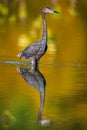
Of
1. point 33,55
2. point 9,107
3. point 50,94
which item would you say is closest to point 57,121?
point 9,107

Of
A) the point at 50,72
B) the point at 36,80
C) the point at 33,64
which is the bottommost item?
the point at 33,64

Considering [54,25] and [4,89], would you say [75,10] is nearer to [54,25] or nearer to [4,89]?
[54,25]

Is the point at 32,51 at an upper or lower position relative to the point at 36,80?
lower

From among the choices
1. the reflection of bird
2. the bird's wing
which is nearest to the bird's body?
the bird's wing

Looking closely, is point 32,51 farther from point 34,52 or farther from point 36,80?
point 36,80

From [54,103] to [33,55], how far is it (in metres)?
3.52

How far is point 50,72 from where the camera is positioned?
35.8 ft

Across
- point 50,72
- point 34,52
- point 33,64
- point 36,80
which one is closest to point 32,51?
point 34,52

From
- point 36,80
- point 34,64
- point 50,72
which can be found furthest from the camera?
point 34,64

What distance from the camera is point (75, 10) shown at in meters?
22.3

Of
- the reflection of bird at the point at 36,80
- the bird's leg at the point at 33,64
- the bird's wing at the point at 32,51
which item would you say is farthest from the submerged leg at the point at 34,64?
the reflection of bird at the point at 36,80

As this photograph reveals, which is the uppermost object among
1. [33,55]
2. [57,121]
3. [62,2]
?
[57,121]

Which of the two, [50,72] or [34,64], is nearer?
[50,72]

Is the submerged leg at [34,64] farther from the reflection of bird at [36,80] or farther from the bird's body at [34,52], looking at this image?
the reflection of bird at [36,80]
